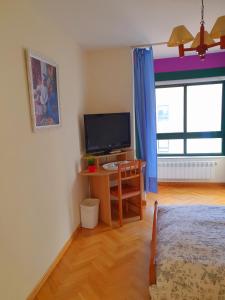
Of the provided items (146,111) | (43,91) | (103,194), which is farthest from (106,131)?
(43,91)

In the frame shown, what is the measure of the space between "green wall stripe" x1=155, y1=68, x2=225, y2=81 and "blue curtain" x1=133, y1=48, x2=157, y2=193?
95 cm

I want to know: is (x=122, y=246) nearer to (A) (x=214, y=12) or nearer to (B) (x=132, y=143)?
(B) (x=132, y=143)

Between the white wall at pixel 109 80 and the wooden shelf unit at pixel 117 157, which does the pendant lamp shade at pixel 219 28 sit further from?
the wooden shelf unit at pixel 117 157

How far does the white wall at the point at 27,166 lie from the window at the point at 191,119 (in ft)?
8.08

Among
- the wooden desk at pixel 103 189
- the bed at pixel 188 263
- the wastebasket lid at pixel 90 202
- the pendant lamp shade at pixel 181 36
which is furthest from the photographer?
the wastebasket lid at pixel 90 202

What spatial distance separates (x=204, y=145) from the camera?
4.64 m

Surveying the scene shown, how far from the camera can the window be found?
4465mm

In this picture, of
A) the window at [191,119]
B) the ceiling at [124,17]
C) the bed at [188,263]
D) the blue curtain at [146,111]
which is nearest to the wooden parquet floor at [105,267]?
the bed at [188,263]

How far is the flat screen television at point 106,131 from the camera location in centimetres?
320

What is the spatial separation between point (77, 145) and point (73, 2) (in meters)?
1.69

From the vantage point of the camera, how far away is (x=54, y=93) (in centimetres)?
247

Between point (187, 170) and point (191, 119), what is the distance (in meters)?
1.03

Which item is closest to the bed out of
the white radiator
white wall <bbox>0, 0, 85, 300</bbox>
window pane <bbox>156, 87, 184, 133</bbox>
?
white wall <bbox>0, 0, 85, 300</bbox>

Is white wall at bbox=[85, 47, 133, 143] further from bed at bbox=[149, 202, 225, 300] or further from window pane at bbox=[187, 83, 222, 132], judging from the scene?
bed at bbox=[149, 202, 225, 300]
